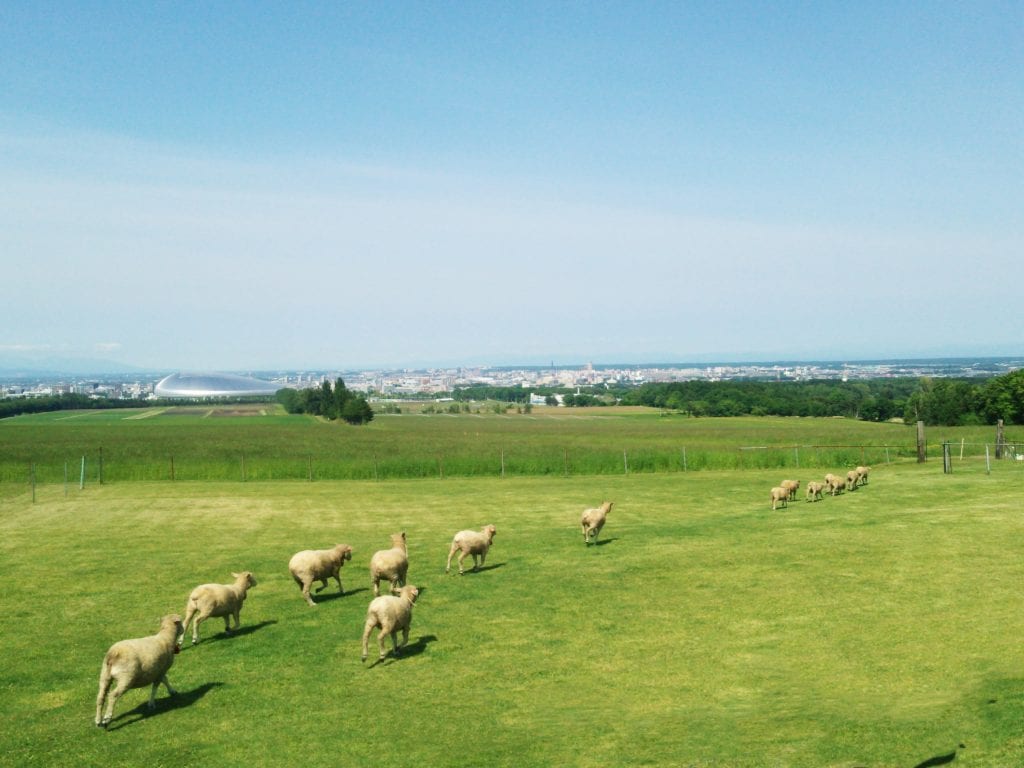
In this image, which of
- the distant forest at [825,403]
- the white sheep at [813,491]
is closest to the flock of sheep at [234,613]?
the white sheep at [813,491]

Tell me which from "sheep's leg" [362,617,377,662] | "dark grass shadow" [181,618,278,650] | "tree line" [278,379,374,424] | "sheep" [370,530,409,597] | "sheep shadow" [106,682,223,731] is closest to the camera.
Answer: "sheep shadow" [106,682,223,731]

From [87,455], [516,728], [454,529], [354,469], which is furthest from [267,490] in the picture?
[516,728]

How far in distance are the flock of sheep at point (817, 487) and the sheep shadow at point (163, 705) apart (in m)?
26.4

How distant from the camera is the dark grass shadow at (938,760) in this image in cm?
1059

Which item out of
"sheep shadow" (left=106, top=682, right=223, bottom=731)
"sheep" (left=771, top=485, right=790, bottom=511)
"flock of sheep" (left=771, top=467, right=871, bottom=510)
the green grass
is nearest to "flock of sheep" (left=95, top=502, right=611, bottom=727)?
"sheep shadow" (left=106, top=682, right=223, bottom=731)

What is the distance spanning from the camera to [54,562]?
26625 mm

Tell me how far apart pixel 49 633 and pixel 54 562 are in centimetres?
959

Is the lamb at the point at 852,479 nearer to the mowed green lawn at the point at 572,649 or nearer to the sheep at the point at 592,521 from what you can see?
the mowed green lawn at the point at 572,649

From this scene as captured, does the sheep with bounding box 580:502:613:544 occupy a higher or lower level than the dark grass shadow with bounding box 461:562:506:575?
higher

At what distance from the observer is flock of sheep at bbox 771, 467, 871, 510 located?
117 ft

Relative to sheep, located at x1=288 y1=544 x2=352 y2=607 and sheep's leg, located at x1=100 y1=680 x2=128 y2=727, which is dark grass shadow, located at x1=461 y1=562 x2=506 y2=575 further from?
sheep's leg, located at x1=100 y1=680 x2=128 y2=727

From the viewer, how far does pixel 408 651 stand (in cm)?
1631

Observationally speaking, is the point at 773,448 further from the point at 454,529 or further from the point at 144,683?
the point at 144,683

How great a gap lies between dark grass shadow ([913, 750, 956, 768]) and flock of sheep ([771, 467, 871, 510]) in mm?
24929
